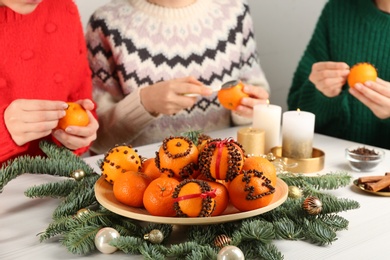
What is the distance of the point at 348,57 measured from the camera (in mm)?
2016

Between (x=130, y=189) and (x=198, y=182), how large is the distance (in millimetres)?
130

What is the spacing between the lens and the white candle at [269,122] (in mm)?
1502

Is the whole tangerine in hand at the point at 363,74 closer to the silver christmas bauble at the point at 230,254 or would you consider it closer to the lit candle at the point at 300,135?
the lit candle at the point at 300,135

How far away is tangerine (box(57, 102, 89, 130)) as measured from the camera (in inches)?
56.8

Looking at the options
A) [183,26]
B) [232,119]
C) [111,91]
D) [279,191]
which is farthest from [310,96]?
Result: [279,191]

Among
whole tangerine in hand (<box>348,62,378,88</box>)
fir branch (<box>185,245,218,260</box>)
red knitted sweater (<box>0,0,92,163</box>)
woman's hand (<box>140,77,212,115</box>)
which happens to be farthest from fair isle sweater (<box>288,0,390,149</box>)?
fir branch (<box>185,245,218,260</box>)

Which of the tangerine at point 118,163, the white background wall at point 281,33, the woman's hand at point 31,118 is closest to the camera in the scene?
the tangerine at point 118,163

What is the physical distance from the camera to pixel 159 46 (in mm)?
1950

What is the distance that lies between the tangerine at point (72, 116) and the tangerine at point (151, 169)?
0.37 meters

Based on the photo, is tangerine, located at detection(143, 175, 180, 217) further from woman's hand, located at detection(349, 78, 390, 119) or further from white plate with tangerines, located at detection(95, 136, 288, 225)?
woman's hand, located at detection(349, 78, 390, 119)

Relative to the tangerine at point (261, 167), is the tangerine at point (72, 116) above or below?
below

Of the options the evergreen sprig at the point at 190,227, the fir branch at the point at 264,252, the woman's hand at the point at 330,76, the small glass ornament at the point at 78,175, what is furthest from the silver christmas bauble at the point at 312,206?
the woman's hand at the point at 330,76

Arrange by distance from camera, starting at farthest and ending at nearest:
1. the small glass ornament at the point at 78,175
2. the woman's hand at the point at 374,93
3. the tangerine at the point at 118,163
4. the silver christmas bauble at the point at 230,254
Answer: the woman's hand at the point at 374,93 → the small glass ornament at the point at 78,175 → the tangerine at the point at 118,163 → the silver christmas bauble at the point at 230,254

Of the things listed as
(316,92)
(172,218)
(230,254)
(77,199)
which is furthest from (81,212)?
(316,92)
